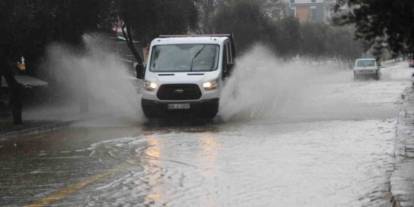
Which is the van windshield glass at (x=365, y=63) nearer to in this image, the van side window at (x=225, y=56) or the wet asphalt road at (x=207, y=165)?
the van side window at (x=225, y=56)

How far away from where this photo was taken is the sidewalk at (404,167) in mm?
8352

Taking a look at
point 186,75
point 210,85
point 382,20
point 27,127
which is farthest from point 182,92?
point 382,20

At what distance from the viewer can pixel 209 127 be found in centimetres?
1961

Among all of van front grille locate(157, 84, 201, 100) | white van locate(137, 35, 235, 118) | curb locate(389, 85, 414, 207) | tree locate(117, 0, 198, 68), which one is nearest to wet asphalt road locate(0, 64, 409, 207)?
curb locate(389, 85, 414, 207)

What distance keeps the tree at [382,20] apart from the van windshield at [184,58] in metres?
13.7

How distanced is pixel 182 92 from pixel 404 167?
1046 cm

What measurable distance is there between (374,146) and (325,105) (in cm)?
1362

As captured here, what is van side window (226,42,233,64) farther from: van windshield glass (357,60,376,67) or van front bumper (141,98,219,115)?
van windshield glass (357,60,376,67)

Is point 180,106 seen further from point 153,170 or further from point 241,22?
point 241,22

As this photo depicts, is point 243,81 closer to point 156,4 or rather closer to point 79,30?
point 79,30

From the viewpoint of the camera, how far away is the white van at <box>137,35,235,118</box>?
2039 cm

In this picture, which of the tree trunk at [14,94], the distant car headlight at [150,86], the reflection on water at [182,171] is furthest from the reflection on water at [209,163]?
the tree trunk at [14,94]

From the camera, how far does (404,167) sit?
10594 millimetres

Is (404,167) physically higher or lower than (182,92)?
higher
